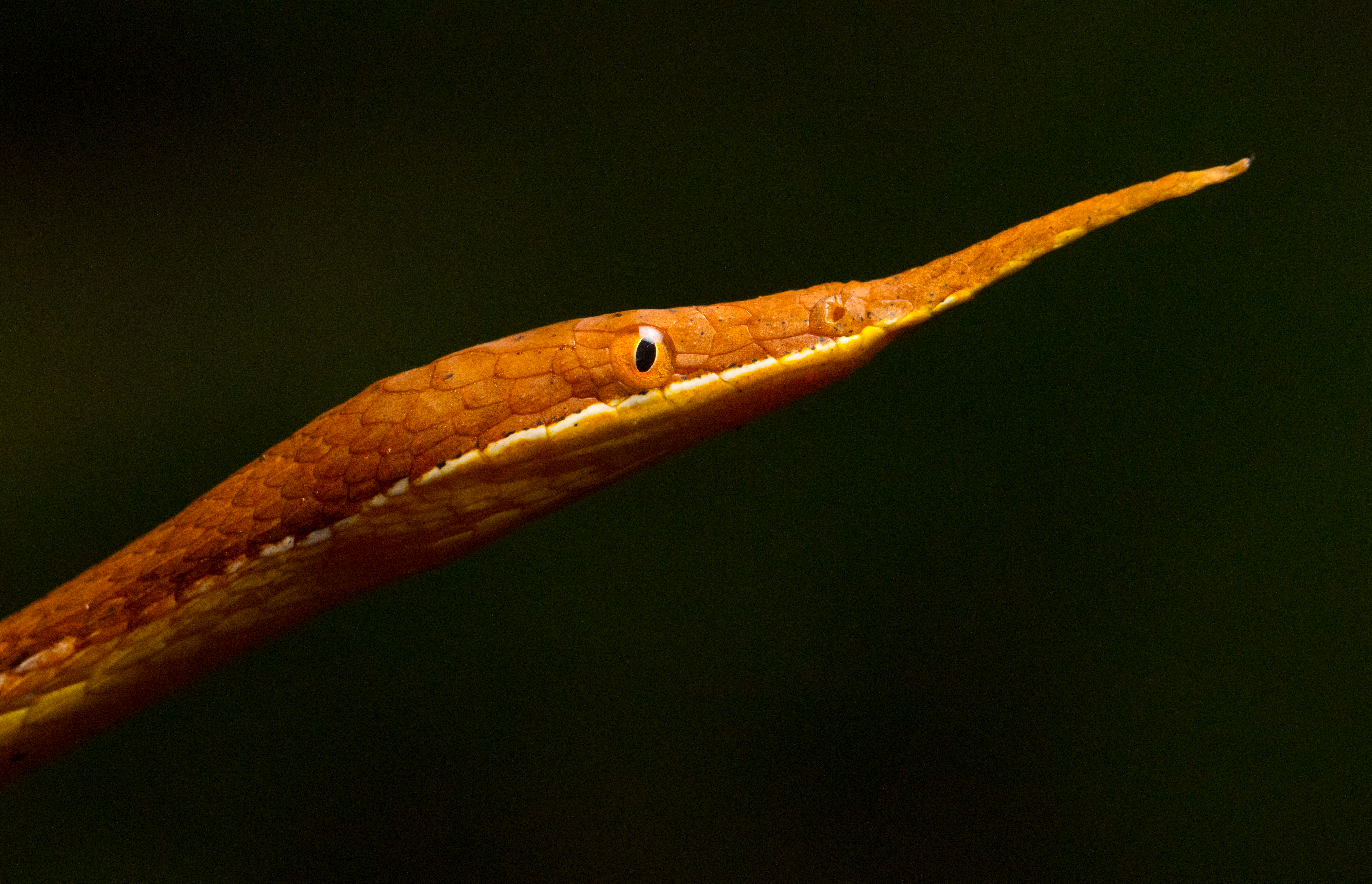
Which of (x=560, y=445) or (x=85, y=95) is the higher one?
(x=85, y=95)

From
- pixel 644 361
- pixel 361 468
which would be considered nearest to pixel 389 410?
pixel 361 468

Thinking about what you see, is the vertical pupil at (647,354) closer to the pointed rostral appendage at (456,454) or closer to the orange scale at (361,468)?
the pointed rostral appendage at (456,454)

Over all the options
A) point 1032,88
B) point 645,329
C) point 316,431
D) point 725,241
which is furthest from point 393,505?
point 1032,88

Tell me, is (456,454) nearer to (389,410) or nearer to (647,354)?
(389,410)

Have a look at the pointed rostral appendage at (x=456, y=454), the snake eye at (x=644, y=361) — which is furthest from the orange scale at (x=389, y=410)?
the snake eye at (x=644, y=361)

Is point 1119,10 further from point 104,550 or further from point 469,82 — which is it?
point 104,550

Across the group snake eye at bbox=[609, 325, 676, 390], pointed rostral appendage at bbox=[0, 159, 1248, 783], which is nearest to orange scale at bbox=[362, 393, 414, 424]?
pointed rostral appendage at bbox=[0, 159, 1248, 783]

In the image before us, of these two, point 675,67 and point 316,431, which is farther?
point 675,67

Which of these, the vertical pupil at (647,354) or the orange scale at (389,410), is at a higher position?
the orange scale at (389,410)
